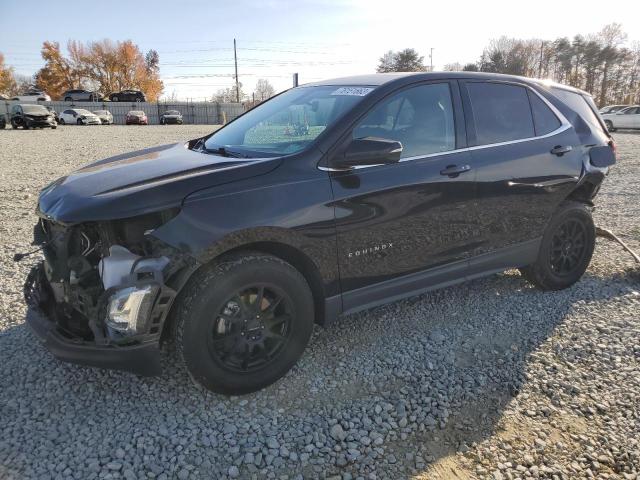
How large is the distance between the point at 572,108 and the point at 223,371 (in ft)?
12.4

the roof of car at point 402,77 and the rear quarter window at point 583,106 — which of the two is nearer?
the roof of car at point 402,77

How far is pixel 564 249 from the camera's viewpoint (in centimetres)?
442

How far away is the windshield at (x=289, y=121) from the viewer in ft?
10.6

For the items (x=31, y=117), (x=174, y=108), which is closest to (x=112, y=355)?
(x=31, y=117)

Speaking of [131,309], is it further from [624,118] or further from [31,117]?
[31,117]

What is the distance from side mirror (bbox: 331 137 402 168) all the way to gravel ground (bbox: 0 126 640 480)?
1324 mm

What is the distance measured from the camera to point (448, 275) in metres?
3.64

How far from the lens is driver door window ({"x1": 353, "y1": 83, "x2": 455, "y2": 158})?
3.26m

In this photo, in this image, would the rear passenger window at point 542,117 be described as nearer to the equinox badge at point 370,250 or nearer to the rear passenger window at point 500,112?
the rear passenger window at point 500,112

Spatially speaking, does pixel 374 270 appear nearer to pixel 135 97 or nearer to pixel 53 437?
pixel 53 437

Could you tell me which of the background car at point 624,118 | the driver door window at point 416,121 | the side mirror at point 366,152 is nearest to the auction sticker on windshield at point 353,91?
the driver door window at point 416,121

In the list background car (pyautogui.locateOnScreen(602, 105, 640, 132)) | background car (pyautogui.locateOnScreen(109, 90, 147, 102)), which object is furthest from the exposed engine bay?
background car (pyautogui.locateOnScreen(109, 90, 147, 102))

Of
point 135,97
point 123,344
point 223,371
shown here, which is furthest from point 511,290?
point 135,97

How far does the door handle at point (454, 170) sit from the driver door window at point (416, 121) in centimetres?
14
